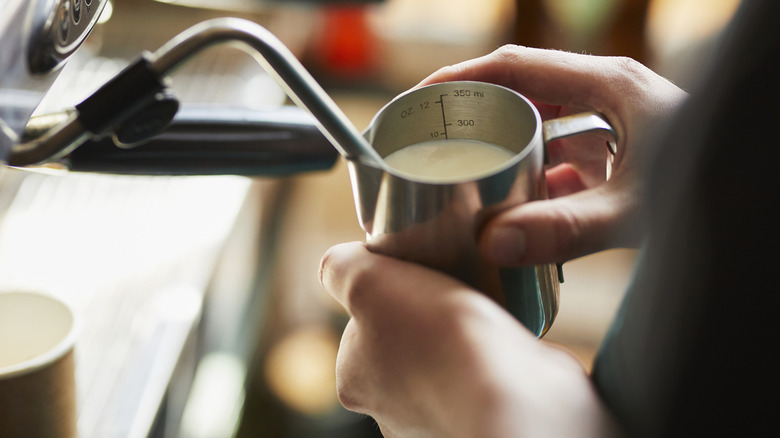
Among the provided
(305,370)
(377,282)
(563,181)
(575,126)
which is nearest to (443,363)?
(377,282)

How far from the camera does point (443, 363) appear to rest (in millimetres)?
408

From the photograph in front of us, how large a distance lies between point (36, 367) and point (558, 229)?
332 mm

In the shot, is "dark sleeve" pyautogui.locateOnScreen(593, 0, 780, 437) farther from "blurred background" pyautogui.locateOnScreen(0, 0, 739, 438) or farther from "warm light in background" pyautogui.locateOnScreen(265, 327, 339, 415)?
"warm light in background" pyautogui.locateOnScreen(265, 327, 339, 415)

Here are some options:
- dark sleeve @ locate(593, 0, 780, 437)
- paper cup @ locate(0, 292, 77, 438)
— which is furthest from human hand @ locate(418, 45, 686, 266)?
paper cup @ locate(0, 292, 77, 438)

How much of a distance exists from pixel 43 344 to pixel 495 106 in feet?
1.15

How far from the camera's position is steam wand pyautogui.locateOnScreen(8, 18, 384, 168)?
0.38 m

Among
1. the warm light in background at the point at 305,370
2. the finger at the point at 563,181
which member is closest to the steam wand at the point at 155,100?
the finger at the point at 563,181

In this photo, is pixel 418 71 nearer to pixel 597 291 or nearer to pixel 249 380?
pixel 597 291

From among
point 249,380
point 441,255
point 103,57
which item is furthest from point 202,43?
point 249,380

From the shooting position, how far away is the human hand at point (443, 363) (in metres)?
0.37

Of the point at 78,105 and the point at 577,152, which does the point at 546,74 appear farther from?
the point at 78,105

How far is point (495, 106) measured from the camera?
0.48 m

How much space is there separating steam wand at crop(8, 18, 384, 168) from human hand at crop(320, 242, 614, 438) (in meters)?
0.08

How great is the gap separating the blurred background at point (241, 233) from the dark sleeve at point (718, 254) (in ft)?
0.11
